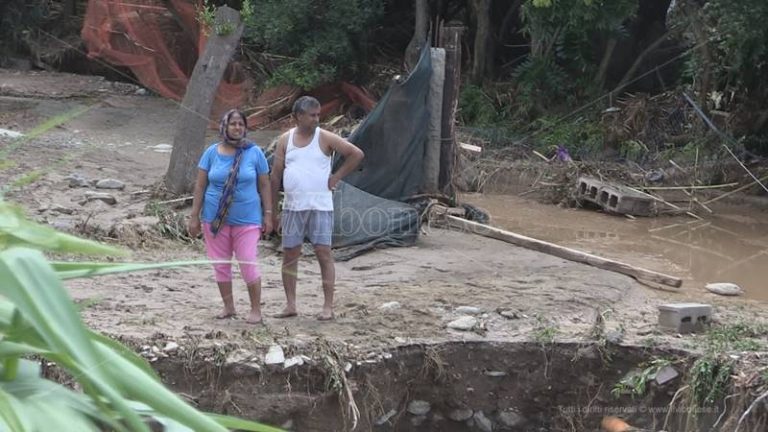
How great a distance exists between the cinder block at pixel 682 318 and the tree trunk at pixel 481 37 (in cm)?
1025

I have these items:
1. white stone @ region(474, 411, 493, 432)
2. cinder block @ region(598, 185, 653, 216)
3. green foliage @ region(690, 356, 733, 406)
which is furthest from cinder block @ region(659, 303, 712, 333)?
cinder block @ region(598, 185, 653, 216)

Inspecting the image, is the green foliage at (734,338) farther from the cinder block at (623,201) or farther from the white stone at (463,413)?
the cinder block at (623,201)

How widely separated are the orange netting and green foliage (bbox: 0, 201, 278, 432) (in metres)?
12.3

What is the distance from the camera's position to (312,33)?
A: 605 inches

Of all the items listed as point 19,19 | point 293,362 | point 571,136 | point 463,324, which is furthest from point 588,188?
point 19,19

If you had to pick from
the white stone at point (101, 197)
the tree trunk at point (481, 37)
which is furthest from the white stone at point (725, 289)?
the tree trunk at point (481, 37)

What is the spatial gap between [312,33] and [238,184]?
10067 millimetres

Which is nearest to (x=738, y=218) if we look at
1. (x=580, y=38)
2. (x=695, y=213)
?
(x=695, y=213)

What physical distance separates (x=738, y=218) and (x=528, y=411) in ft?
20.8

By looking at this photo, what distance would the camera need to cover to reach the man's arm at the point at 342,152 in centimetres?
577

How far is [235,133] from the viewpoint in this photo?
5.55m

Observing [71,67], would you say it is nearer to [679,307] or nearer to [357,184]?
[357,184]

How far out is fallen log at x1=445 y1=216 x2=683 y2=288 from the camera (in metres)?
7.65

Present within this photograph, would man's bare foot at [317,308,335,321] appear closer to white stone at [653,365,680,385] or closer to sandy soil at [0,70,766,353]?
sandy soil at [0,70,766,353]
